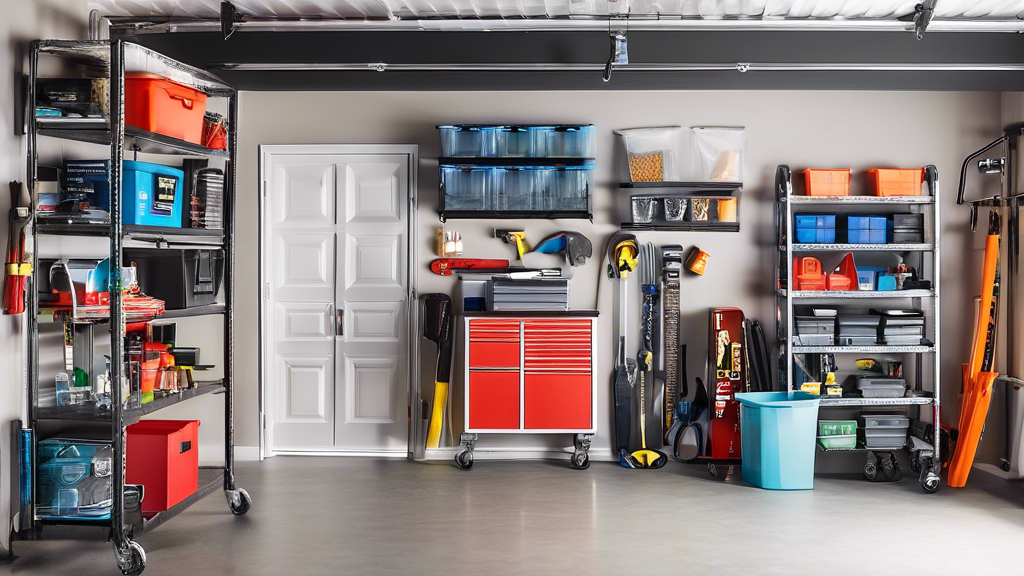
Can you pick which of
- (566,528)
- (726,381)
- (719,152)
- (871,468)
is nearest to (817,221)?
(719,152)

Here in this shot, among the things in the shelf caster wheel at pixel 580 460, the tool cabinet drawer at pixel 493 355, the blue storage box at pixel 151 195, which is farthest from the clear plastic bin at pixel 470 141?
the shelf caster wheel at pixel 580 460

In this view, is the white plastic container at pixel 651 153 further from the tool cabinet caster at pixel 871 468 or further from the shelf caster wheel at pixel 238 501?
the shelf caster wheel at pixel 238 501

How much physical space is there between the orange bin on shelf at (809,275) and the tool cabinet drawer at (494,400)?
2147 millimetres

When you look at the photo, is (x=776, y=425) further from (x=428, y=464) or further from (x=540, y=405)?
(x=428, y=464)

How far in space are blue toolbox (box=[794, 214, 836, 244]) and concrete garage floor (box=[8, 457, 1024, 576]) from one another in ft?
5.57

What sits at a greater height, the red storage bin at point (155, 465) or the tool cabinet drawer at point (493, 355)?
the tool cabinet drawer at point (493, 355)

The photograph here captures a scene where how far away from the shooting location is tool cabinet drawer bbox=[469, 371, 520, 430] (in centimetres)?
584

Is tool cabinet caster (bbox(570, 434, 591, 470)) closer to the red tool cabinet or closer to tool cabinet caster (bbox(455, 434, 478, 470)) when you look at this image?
the red tool cabinet

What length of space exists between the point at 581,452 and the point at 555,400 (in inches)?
16.8

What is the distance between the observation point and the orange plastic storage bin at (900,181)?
5734 mm

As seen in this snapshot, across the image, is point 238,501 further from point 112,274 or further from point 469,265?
point 469,265

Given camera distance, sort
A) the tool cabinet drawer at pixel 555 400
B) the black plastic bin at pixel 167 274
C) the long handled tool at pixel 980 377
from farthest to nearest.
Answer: the tool cabinet drawer at pixel 555 400 < the long handled tool at pixel 980 377 < the black plastic bin at pixel 167 274

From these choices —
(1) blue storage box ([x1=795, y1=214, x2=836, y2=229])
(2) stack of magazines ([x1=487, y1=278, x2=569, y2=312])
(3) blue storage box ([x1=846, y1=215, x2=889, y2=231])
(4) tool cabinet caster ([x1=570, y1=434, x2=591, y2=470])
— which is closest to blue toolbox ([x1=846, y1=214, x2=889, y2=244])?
(3) blue storage box ([x1=846, y1=215, x2=889, y2=231])

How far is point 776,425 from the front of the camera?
17.3ft
